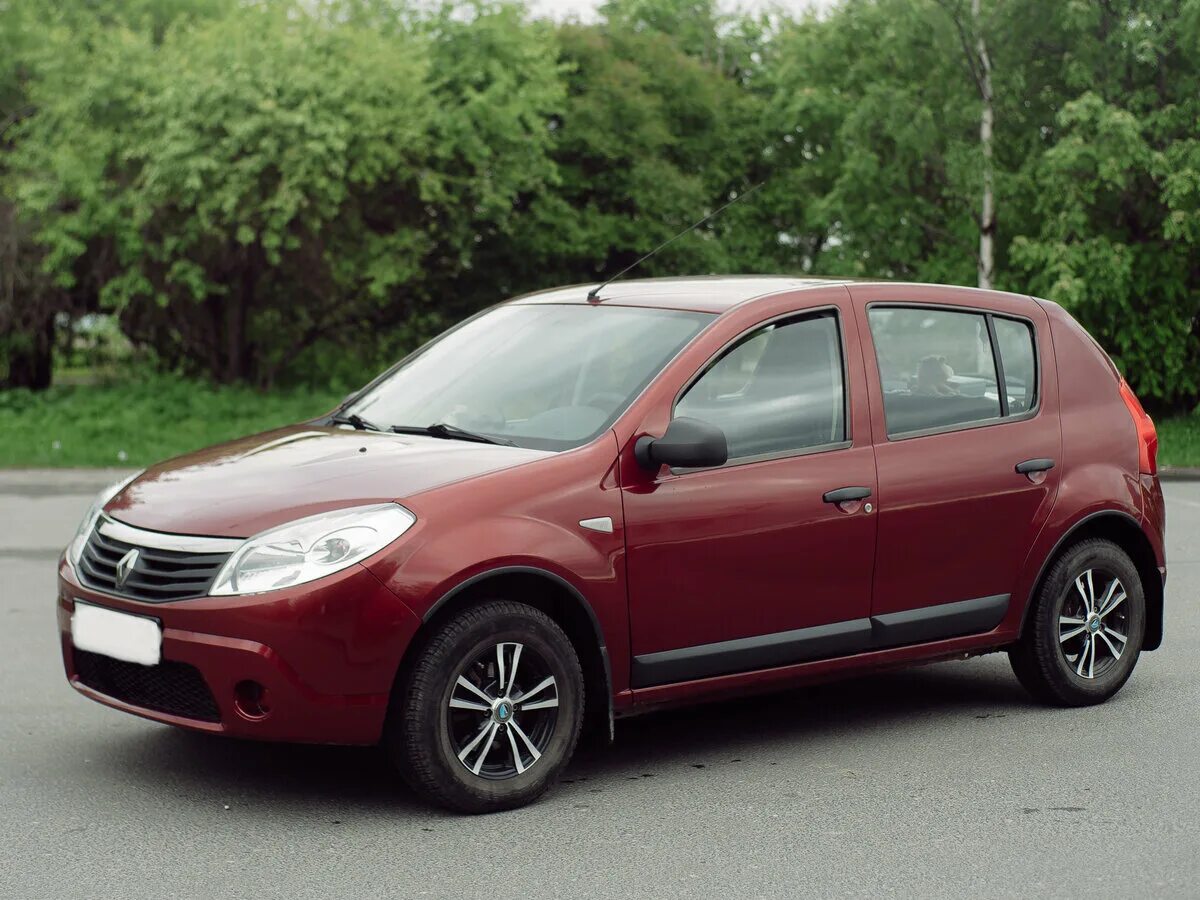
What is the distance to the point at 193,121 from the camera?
2320 cm

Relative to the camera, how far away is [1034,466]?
6.54 m

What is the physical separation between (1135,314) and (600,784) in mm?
20047

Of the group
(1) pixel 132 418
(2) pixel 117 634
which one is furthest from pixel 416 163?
(2) pixel 117 634

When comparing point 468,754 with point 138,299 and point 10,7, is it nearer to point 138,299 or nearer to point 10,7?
point 138,299

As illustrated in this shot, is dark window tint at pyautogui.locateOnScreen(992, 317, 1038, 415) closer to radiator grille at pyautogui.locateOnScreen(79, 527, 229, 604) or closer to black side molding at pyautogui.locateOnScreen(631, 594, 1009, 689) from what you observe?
black side molding at pyautogui.locateOnScreen(631, 594, 1009, 689)

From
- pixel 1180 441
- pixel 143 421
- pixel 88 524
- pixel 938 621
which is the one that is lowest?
pixel 1180 441

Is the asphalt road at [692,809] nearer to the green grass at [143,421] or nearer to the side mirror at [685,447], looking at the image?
the side mirror at [685,447]

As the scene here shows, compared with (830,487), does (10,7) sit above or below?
above

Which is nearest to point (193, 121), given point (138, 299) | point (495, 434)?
point (138, 299)

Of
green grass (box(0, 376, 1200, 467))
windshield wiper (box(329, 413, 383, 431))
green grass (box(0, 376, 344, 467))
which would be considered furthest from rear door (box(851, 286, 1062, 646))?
green grass (box(0, 376, 344, 467))

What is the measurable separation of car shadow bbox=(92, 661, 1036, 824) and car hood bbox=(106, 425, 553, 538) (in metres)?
0.90

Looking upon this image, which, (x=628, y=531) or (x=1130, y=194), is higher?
(x=628, y=531)

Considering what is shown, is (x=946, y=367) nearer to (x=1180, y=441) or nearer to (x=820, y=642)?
(x=820, y=642)

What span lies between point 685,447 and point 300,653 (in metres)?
1.33
